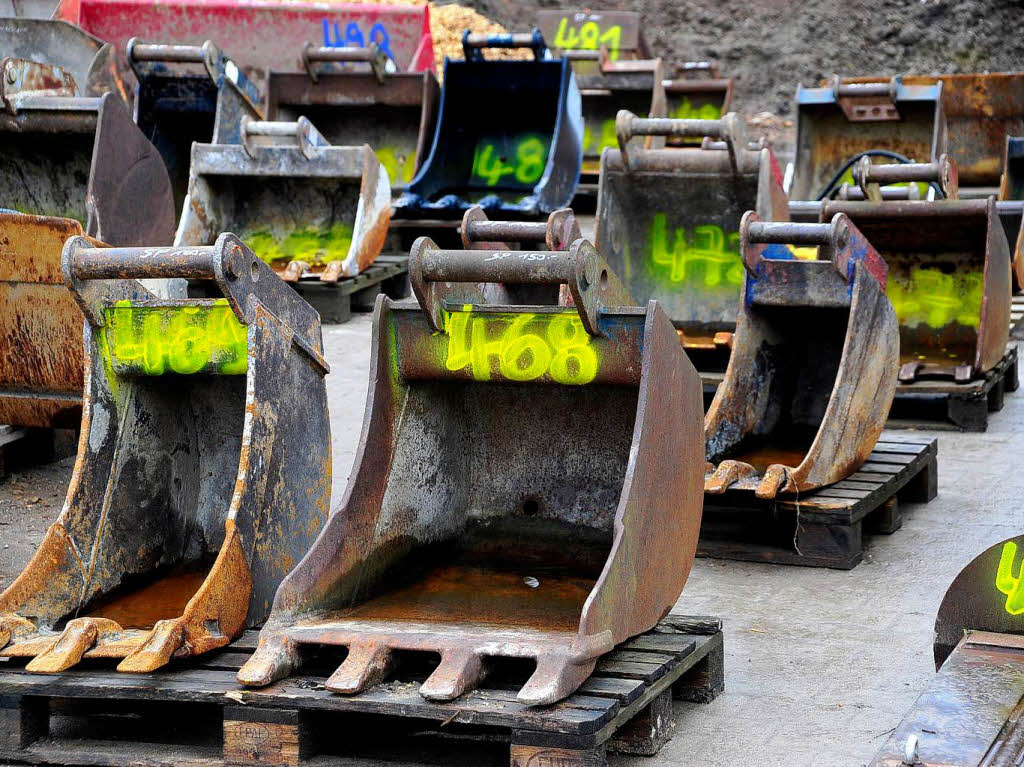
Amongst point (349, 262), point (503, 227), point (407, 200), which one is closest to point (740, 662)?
point (503, 227)

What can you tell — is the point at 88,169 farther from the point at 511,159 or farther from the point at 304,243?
the point at 511,159

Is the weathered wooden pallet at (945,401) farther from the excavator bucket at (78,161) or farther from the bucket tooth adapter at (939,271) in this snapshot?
the excavator bucket at (78,161)

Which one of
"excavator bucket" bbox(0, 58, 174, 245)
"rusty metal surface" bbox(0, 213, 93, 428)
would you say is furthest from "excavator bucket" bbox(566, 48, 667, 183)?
"rusty metal surface" bbox(0, 213, 93, 428)

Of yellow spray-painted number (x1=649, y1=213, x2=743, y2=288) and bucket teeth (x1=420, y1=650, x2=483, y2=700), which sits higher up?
yellow spray-painted number (x1=649, y1=213, x2=743, y2=288)

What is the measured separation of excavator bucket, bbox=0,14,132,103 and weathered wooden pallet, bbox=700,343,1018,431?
18.3 ft

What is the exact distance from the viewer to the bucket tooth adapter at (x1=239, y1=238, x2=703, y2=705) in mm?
3467

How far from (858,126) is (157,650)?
853cm

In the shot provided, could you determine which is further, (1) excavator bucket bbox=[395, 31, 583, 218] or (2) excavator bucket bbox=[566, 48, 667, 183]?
(2) excavator bucket bbox=[566, 48, 667, 183]

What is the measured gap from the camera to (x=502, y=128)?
36.4ft

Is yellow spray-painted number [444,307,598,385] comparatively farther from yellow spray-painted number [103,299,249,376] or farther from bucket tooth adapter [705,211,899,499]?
bucket tooth adapter [705,211,899,499]

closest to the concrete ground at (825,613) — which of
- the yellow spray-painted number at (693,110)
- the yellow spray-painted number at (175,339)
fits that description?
the yellow spray-painted number at (175,339)

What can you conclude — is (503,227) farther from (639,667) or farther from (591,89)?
(591,89)

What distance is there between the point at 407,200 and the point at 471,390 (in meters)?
5.96

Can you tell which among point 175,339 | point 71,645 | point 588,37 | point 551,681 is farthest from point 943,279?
point 588,37
